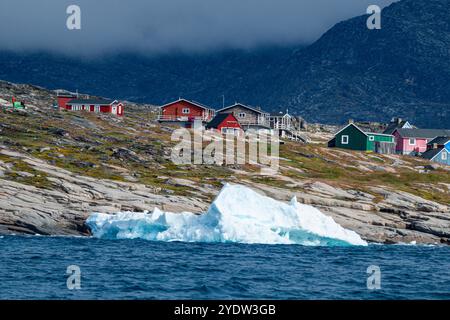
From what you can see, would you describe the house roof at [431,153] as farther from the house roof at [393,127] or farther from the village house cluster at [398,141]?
the house roof at [393,127]

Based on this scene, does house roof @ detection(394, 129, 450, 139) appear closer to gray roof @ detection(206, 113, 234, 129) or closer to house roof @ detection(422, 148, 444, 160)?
house roof @ detection(422, 148, 444, 160)

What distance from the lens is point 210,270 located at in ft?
170

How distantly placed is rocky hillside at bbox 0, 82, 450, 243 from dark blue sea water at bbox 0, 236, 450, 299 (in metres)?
7.67

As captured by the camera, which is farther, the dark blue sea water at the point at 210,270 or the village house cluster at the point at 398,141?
the village house cluster at the point at 398,141

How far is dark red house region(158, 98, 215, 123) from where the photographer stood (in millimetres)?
151625

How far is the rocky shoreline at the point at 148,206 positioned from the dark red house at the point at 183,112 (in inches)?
2422

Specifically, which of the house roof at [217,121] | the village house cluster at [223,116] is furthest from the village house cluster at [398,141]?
the house roof at [217,121]

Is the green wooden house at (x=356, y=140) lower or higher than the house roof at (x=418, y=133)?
lower

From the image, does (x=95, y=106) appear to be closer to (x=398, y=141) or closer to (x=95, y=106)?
(x=95, y=106)

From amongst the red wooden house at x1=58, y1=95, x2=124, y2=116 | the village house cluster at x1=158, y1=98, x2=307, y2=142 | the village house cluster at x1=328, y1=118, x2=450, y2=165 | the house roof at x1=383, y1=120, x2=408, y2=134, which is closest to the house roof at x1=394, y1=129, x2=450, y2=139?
the village house cluster at x1=328, y1=118, x2=450, y2=165

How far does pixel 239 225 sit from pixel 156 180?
2406cm

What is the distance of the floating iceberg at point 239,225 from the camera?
6738 centimetres

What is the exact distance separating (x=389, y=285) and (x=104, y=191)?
128 ft

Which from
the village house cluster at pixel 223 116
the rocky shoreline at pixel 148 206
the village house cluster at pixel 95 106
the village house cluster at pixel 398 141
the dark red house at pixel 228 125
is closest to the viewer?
the rocky shoreline at pixel 148 206
